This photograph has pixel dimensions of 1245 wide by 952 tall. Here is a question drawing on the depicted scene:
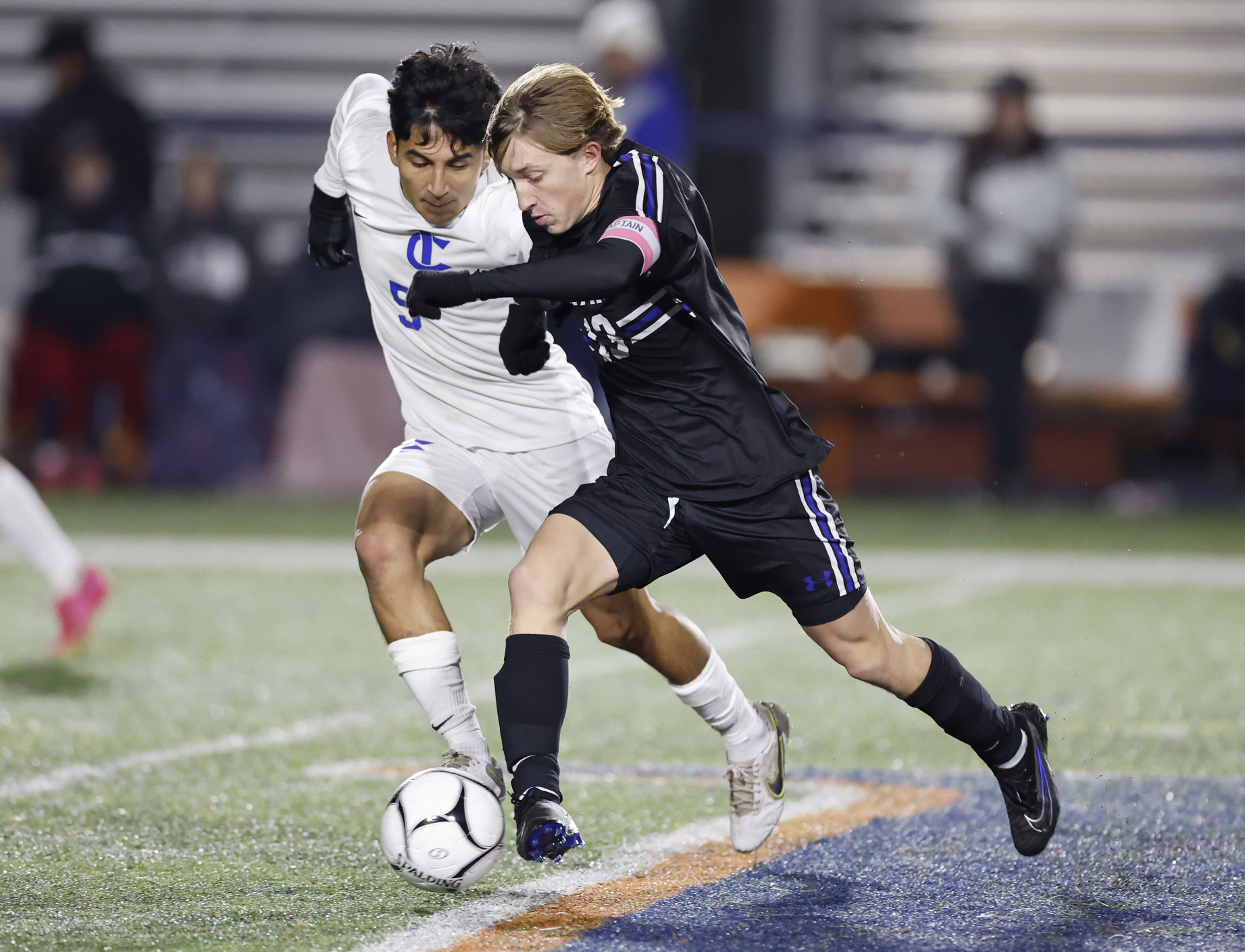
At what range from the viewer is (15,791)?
4.59m

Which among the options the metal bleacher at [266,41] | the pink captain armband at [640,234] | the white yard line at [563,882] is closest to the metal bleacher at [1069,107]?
the metal bleacher at [266,41]

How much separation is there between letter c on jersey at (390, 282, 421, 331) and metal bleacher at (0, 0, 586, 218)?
11.9 m

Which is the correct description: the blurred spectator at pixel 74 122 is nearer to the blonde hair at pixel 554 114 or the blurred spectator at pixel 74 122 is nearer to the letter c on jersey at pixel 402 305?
the letter c on jersey at pixel 402 305

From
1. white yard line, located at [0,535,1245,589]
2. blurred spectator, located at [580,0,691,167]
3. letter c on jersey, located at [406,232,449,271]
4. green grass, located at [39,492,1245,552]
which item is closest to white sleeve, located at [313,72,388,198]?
letter c on jersey, located at [406,232,449,271]

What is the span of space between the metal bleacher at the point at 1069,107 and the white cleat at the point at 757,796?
10969mm

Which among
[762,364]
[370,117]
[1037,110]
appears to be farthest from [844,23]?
[370,117]

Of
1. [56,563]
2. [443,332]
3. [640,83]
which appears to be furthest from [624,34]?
[443,332]

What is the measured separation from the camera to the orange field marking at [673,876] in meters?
3.35

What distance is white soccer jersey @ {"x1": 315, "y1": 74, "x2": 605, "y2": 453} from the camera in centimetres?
431

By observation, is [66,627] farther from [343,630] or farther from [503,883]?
[503,883]

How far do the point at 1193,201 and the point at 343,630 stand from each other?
10494 millimetres

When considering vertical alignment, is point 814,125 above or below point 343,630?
above

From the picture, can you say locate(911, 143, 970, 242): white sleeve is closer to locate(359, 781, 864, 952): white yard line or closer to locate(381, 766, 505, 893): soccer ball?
locate(359, 781, 864, 952): white yard line

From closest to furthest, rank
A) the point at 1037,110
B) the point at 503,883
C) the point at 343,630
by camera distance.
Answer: the point at 503,883 → the point at 343,630 → the point at 1037,110
